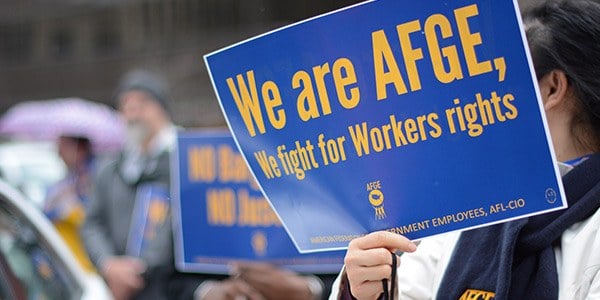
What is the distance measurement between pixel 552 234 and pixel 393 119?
34 centimetres

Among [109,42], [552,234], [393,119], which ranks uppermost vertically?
[109,42]

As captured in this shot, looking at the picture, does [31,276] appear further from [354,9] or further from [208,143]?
[354,9]

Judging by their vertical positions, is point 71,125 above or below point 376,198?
above

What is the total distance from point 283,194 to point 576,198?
0.54 m

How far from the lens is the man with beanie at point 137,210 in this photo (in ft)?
16.3

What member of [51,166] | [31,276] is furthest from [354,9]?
[51,166]

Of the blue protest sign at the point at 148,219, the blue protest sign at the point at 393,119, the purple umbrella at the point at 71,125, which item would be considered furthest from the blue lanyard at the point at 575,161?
the purple umbrella at the point at 71,125

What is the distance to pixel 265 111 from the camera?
212 cm

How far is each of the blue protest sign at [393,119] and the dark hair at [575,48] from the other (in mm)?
208

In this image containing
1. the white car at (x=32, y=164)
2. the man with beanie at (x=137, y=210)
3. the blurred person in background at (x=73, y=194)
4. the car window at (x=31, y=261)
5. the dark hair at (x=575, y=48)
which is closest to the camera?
the dark hair at (x=575, y=48)

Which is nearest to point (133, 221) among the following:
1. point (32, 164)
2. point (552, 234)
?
point (552, 234)

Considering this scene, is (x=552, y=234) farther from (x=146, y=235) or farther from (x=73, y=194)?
(x=73, y=194)

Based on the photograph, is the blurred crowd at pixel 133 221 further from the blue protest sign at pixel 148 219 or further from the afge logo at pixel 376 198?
the afge logo at pixel 376 198

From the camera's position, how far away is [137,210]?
5281 mm
